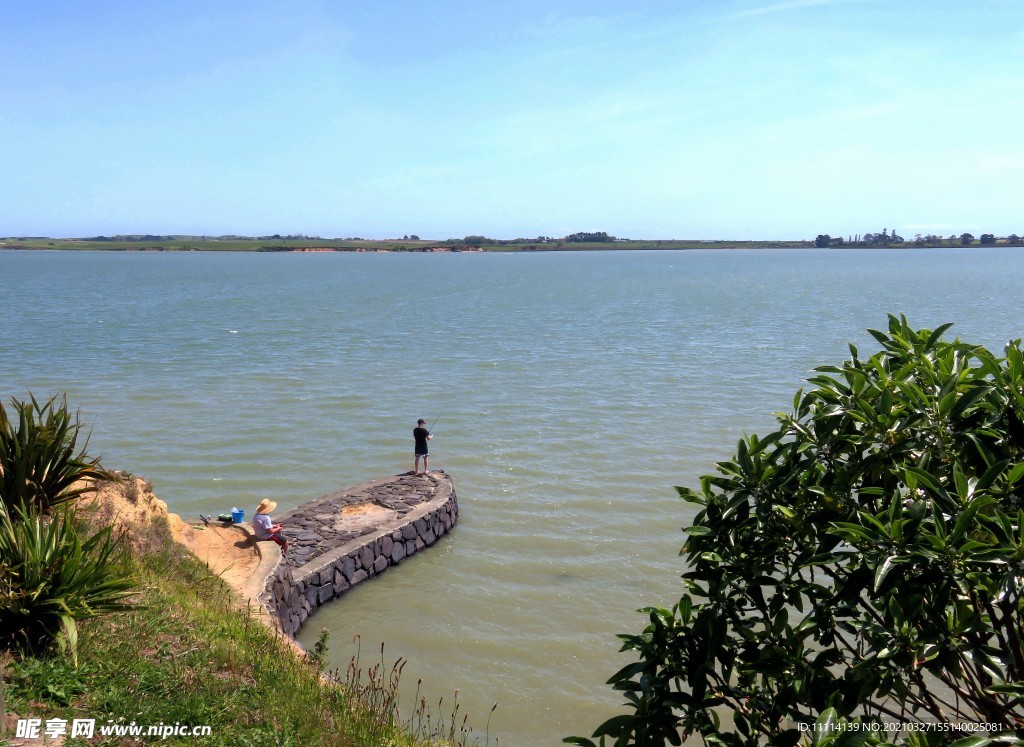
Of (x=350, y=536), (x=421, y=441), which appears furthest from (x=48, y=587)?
(x=421, y=441)

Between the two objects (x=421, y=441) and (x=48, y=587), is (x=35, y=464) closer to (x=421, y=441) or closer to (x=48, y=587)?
(x=48, y=587)

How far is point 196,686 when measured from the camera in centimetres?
573

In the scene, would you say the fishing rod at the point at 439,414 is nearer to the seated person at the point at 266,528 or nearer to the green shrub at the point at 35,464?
the seated person at the point at 266,528

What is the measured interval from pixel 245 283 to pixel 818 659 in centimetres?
10674

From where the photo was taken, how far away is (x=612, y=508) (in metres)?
16.6

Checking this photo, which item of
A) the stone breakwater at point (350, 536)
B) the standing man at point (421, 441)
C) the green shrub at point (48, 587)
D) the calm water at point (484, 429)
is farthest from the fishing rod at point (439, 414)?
the green shrub at point (48, 587)

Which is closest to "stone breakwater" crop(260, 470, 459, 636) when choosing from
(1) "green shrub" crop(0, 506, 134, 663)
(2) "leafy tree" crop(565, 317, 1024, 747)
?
(1) "green shrub" crop(0, 506, 134, 663)

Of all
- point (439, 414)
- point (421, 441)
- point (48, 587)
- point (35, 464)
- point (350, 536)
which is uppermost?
point (35, 464)

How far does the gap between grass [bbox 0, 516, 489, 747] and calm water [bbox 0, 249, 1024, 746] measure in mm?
3402

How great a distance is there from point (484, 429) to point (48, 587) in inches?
685

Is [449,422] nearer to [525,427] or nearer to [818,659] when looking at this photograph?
[525,427]

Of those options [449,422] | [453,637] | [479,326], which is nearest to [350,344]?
[479,326]

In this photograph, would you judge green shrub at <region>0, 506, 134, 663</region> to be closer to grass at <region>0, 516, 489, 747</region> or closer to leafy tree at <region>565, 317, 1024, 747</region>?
grass at <region>0, 516, 489, 747</region>

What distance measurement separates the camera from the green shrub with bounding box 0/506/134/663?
568cm
